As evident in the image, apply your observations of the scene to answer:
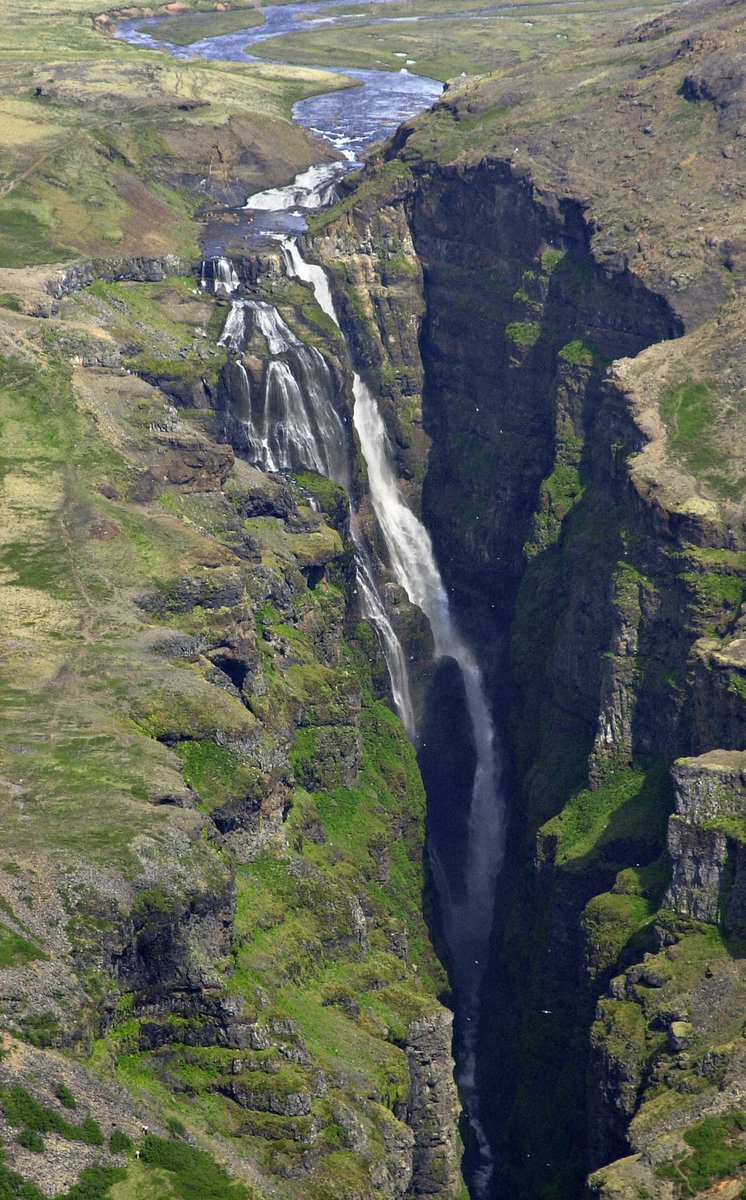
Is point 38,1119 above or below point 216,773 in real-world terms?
below

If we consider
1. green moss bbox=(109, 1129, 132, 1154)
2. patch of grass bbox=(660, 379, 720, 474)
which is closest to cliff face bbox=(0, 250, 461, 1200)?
green moss bbox=(109, 1129, 132, 1154)

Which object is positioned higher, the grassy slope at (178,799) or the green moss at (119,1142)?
the grassy slope at (178,799)

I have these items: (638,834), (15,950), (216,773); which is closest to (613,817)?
(638,834)

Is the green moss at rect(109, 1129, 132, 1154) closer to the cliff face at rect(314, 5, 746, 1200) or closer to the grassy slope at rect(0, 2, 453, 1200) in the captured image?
the grassy slope at rect(0, 2, 453, 1200)

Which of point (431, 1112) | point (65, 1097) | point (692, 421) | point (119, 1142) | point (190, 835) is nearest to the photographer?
point (65, 1097)

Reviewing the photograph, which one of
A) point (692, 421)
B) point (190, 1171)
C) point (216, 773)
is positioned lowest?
point (190, 1171)

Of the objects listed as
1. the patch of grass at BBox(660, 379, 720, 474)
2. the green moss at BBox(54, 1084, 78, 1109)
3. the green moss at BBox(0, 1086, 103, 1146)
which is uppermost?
the patch of grass at BBox(660, 379, 720, 474)

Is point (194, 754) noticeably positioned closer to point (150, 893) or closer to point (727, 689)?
point (150, 893)

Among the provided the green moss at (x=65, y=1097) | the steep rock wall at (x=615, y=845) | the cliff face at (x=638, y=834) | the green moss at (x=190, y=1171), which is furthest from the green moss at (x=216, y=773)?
the green moss at (x=65, y=1097)

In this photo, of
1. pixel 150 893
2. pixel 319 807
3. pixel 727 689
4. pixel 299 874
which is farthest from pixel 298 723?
pixel 150 893

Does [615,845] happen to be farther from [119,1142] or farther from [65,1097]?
[65,1097]

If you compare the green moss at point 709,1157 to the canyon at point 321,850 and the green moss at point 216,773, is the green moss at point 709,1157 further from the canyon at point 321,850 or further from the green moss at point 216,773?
the green moss at point 216,773
